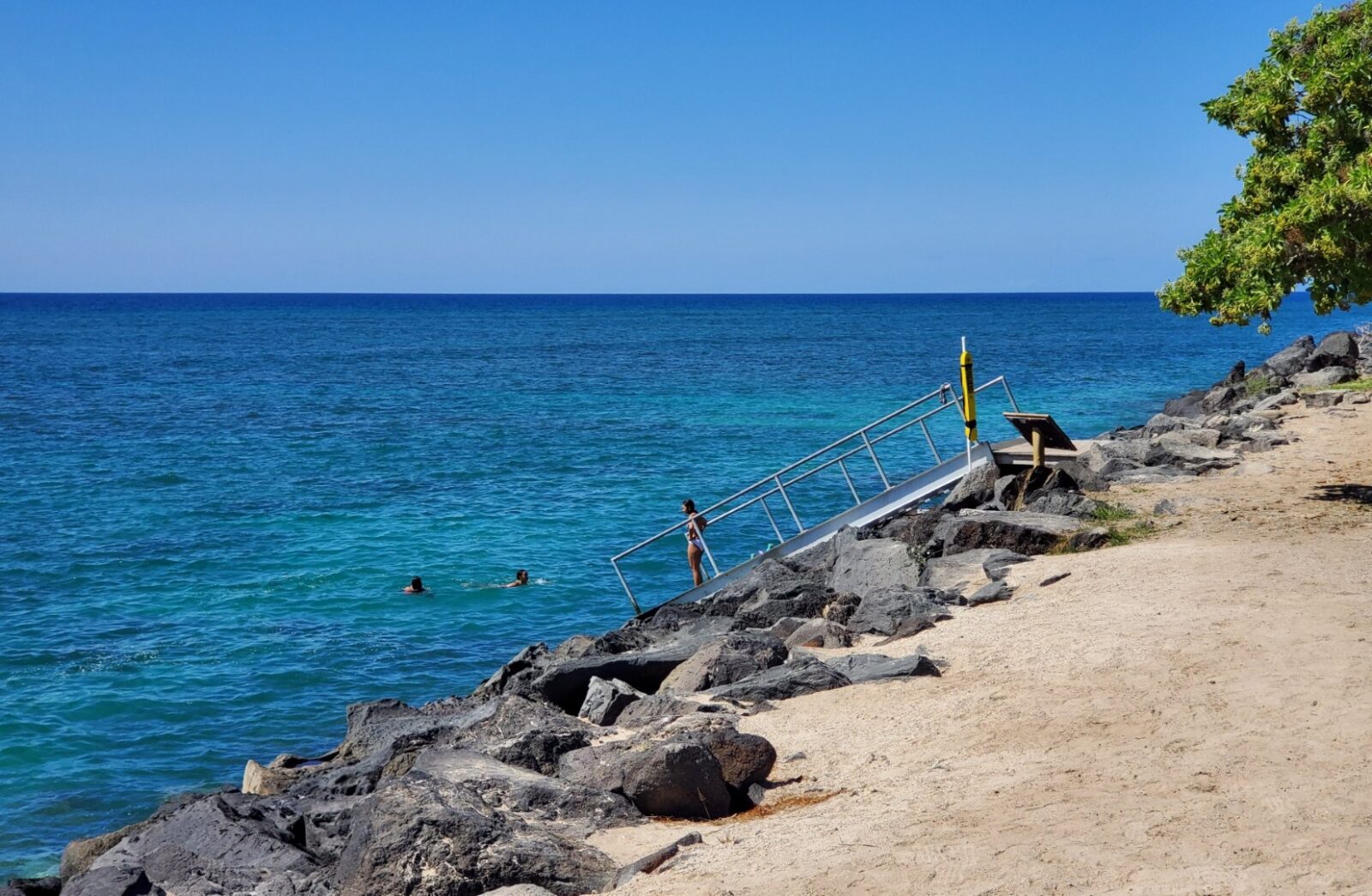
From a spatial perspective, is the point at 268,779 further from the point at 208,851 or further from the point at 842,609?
the point at 842,609

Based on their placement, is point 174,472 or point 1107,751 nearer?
point 1107,751

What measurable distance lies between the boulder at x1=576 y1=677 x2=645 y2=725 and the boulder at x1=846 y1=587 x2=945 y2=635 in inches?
117

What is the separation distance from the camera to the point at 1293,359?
127ft

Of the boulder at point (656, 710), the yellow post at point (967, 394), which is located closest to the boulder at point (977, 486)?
the yellow post at point (967, 394)

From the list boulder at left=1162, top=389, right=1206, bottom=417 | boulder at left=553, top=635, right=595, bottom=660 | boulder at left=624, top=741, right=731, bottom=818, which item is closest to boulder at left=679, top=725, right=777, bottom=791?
boulder at left=624, top=741, right=731, bottom=818

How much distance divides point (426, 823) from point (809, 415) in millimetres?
44580

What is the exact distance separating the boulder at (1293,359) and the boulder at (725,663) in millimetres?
28655

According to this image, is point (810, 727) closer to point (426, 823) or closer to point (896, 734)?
point (896, 734)

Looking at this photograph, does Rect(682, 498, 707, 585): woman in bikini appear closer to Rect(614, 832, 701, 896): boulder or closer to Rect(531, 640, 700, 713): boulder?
Rect(531, 640, 700, 713): boulder

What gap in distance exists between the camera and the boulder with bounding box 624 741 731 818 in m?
10.2

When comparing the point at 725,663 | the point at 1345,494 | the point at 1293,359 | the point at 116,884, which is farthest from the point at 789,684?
the point at 1293,359

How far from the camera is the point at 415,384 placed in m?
73.1

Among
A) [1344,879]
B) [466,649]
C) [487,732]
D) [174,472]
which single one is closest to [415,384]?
[174,472]

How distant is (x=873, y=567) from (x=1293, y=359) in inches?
1041
